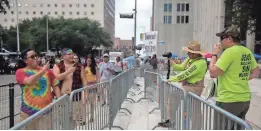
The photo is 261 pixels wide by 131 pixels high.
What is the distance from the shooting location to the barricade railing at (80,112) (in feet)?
11.3

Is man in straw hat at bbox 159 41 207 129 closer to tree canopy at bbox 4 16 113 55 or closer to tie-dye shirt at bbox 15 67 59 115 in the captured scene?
tie-dye shirt at bbox 15 67 59 115

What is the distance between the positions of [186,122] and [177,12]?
3539 inches

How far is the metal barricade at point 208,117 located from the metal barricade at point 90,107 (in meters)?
1.61

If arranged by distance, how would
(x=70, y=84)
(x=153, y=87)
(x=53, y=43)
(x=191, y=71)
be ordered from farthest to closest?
(x=53, y=43) → (x=153, y=87) → (x=70, y=84) → (x=191, y=71)

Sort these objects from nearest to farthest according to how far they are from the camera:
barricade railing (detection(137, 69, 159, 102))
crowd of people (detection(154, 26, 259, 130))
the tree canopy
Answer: crowd of people (detection(154, 26, 259, 130))
barricade railing (detection(137, 69, 159, 102))
the tree canopy

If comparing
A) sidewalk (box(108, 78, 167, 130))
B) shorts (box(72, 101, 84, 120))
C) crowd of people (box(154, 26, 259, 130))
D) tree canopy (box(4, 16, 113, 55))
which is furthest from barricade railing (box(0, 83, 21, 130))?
tree canopy (box(4, 16, 113, 55))

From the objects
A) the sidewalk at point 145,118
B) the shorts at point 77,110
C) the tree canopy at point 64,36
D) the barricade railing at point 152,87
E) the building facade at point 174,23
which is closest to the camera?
the shorts at point 77,110

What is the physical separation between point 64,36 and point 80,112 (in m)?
63.2

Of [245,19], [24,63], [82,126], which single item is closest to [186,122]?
[82,126]

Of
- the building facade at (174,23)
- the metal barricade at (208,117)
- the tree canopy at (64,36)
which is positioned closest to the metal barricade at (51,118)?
the metal barricade at (208,117)

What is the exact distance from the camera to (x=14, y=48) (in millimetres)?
84438

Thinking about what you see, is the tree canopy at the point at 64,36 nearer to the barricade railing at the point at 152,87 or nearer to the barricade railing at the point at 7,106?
the barricade railing at the point at 152,87

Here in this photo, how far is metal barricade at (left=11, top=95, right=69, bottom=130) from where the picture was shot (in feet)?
9.89

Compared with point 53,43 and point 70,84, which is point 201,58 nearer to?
point 70,84
